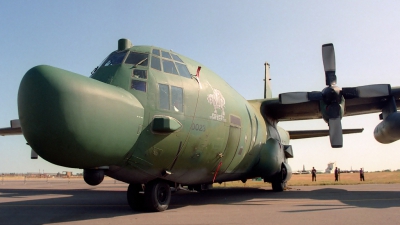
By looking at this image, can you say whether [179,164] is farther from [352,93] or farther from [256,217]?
[352,93]

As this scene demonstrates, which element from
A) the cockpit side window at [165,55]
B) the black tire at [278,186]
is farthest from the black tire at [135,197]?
the black tire at [278,186]

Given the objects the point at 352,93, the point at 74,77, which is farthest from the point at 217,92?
the point at 352,93

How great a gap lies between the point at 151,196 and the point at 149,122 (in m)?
2.15

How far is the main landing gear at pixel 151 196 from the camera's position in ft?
29.2

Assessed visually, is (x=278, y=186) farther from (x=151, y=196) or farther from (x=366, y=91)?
(x=151, y=196)

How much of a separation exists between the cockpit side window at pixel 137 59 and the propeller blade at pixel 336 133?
895 cm

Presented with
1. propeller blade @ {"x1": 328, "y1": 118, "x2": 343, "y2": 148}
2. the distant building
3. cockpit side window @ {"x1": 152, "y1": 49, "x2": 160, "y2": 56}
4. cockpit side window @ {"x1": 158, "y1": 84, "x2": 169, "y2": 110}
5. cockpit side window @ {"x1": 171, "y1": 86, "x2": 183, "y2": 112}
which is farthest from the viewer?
the distant building

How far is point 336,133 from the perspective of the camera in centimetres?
1402

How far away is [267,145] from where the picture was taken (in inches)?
587

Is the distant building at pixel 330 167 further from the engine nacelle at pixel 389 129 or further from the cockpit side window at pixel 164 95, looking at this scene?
the cockpit side window at pixel 164 95

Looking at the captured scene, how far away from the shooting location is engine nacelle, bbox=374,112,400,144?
1363 cm

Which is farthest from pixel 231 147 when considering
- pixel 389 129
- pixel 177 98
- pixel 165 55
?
pixel 389 129

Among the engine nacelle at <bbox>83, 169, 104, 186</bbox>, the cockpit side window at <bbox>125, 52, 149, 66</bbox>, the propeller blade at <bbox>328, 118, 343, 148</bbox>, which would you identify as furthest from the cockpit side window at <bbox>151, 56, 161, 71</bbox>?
Result: the propeller blade at <bbox>328, 118, 343, 148</bbox>

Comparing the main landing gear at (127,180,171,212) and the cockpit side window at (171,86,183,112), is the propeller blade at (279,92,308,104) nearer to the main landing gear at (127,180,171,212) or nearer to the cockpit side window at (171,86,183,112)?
the cockpit side window at (171,86,183,112)
